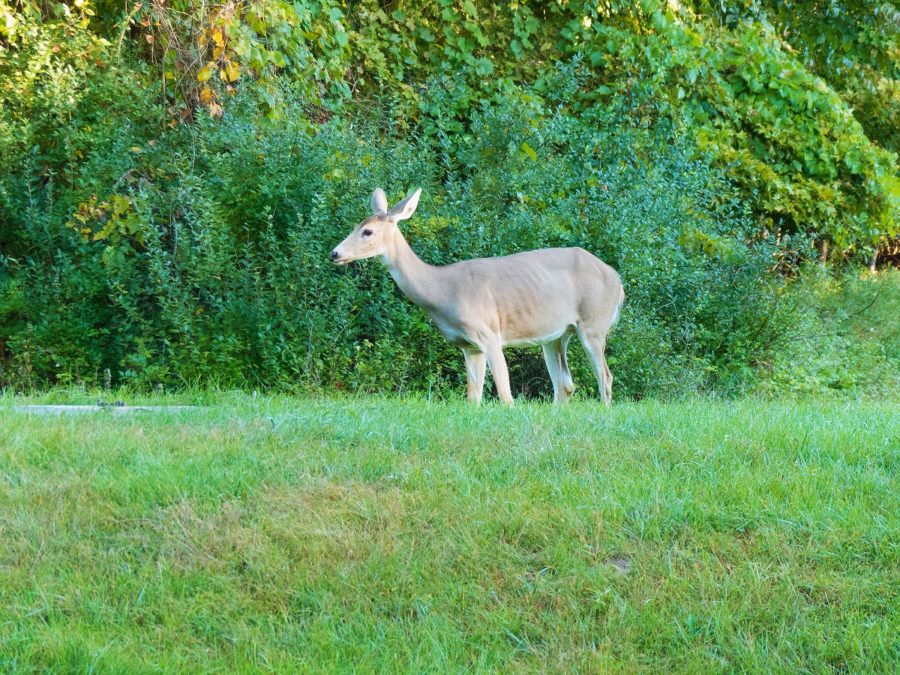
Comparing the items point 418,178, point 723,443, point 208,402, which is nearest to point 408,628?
point 723,443

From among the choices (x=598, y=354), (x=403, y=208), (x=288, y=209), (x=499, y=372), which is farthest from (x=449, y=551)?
(x=288, y=209)

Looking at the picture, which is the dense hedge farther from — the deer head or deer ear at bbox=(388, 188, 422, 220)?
deer ear at bbox=(388, 188, 422, 220)

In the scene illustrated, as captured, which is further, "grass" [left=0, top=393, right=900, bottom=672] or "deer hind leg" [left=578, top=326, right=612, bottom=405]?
"deer hind leg" [left=578, top=326, right=612, bottom=405]

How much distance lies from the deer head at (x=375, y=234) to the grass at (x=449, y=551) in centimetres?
327

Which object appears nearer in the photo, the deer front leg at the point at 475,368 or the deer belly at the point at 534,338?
the deer front leg at the point at 475,368

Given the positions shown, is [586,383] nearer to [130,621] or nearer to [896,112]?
[130,621]

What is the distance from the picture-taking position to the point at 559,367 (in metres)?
10.4

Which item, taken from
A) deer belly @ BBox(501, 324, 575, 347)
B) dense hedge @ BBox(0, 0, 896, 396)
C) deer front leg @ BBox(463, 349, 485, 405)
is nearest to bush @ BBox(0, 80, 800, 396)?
dense hedge @ BBox(0, 0, 896, 396)

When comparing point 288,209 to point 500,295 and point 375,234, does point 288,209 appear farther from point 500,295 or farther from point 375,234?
point 500,295

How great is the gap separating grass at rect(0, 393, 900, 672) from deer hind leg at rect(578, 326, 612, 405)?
3.88 meters

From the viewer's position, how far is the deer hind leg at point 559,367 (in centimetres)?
1027

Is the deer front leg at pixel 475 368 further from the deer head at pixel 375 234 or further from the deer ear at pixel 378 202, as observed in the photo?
the deer ear at pixel 378 202

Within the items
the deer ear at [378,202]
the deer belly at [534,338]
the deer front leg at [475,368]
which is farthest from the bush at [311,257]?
the deer belly at [534,338]

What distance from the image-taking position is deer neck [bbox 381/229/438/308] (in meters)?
9.43
